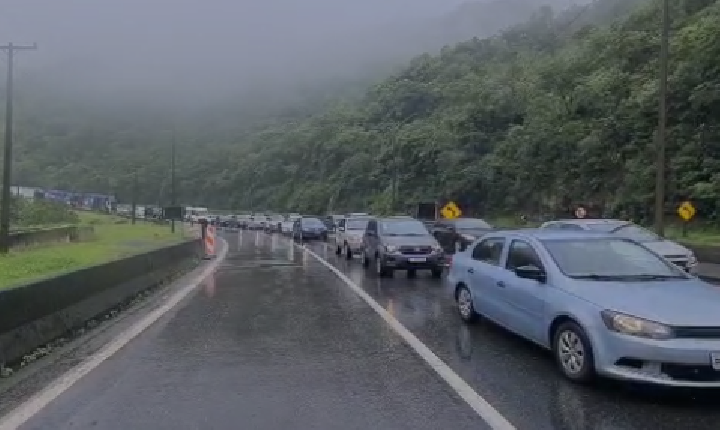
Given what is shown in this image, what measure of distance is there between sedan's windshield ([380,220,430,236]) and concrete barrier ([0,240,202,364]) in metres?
7.47

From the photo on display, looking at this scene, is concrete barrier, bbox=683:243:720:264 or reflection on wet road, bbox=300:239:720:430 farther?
concrete barrier, bbox=683:243:720:264

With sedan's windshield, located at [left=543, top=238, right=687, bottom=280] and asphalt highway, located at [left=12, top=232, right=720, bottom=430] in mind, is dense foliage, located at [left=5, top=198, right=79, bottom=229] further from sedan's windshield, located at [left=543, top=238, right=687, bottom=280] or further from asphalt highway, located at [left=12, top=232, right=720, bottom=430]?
sedan's windshield, located at [left=543, top=238, right=687, bottom=280]

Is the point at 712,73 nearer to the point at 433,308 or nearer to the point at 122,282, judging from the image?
the point at 433,308

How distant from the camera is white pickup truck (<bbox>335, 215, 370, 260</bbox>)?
2797cm

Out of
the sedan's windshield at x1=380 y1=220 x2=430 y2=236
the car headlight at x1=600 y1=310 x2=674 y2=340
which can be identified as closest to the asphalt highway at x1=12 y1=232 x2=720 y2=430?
the car headlight at x1=600 y1=310 x2=674 y2=340

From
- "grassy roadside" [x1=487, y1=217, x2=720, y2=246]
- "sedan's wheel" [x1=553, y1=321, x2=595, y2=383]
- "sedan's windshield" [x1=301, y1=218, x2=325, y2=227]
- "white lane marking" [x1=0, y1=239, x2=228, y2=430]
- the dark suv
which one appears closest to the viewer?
"white lane marking" [x1=0, y1=239, x2=228, y2=430]

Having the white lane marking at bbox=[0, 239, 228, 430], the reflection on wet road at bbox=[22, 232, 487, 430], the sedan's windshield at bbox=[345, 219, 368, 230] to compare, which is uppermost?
the sedan's windshield at bbox=[345, 219, 368, 230]

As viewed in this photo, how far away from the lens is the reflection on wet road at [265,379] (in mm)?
6168

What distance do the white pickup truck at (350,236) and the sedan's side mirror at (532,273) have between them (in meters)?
18.3

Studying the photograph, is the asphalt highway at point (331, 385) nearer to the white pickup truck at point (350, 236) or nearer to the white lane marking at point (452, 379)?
the white lane marking at point (452, 379)

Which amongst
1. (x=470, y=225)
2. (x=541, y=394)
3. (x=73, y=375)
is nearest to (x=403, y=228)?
(x=470, y=225)

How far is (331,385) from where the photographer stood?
289 inches

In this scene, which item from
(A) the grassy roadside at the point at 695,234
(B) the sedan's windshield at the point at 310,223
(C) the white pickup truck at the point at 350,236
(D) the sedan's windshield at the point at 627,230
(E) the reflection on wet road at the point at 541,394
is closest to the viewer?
(E) the reflection on wet road at the point at 541,394

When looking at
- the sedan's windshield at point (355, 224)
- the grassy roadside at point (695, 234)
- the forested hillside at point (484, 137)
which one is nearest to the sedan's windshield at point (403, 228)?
the sedan's windshield at point (355, 224)
